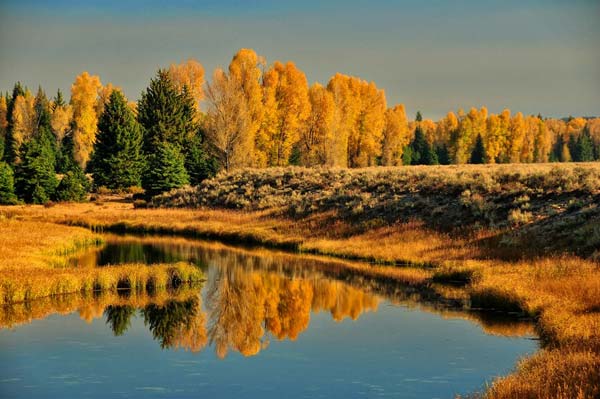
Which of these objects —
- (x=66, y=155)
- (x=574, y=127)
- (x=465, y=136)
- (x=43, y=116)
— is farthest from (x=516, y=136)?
(x=43, y=116)

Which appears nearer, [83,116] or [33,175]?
[33,175]

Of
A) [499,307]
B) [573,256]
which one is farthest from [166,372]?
[573,256]

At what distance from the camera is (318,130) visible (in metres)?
84.8

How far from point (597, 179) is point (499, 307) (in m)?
16.4

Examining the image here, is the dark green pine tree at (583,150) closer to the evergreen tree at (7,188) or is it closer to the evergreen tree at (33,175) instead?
the evergreen tree at (33,175)

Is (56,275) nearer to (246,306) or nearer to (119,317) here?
(119,317)

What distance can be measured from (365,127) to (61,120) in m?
46.1

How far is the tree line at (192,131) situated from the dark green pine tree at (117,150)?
0.12m

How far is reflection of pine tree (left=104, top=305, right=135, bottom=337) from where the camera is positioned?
73.6ft

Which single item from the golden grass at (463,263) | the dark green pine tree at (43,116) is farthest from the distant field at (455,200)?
the dark green pine tree at (43,116)

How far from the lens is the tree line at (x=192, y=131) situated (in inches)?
2711

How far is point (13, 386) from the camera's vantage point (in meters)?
16.3

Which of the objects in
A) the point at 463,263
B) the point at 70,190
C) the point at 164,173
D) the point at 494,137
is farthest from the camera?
the point at 494,137

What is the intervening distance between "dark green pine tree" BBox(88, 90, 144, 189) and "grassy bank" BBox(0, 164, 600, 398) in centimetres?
1041
